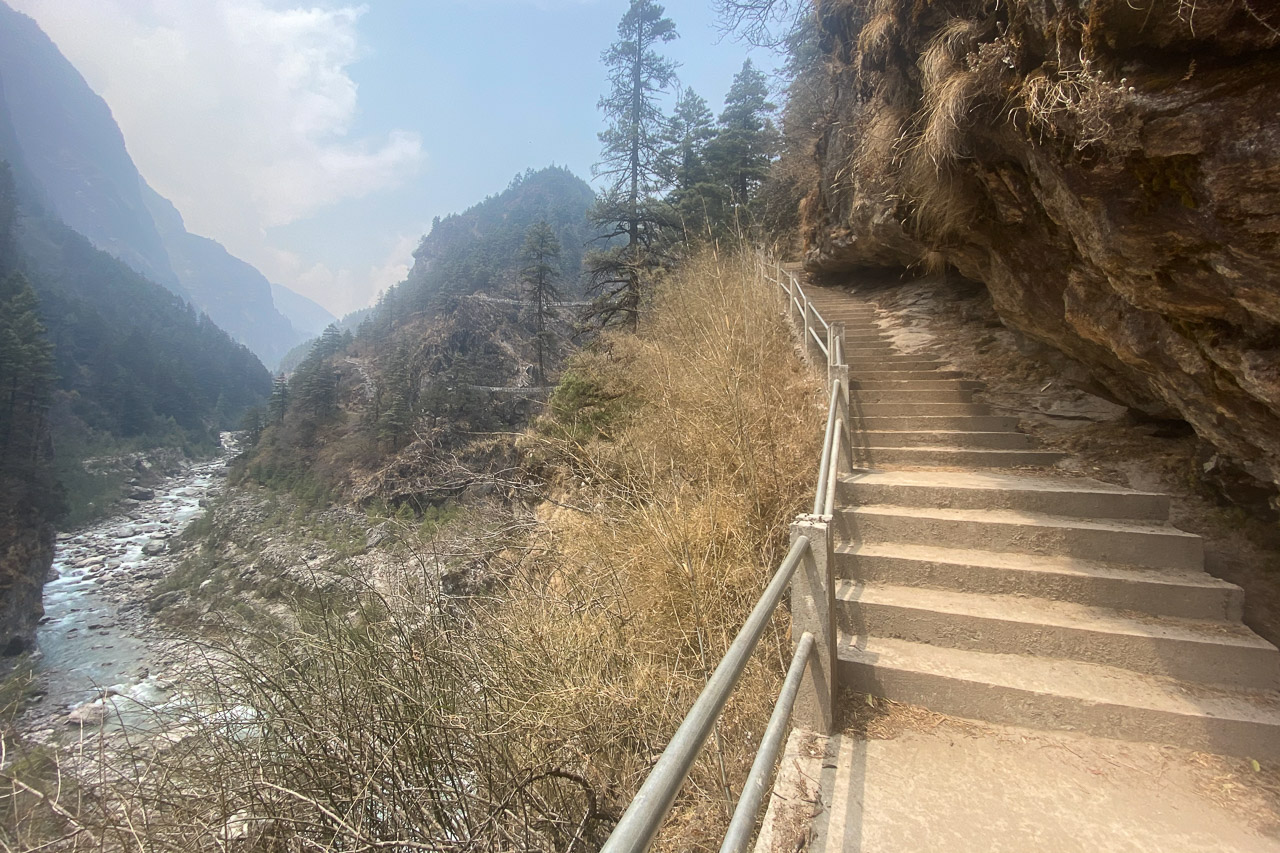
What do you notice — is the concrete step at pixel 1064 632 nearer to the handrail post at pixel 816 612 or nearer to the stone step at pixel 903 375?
the handrail post at pixel 816 612

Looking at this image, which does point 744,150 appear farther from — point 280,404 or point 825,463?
point 280,404

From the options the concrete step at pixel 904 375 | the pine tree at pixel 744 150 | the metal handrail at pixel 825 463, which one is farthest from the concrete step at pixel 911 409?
the pine tree at pixel 744 150

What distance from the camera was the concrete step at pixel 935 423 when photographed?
5.26 m

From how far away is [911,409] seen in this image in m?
5.83

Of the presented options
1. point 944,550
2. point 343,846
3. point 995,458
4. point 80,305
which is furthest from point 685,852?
point 80,305

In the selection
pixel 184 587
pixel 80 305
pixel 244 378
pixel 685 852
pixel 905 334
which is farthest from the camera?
pixel 244 378

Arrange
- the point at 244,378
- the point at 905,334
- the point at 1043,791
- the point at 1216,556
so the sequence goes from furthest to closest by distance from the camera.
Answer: the point at 244,378 < the point at 905,334 < the point at 1216,556 < the point at 1043,791

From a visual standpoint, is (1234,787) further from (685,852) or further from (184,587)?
(184,587)

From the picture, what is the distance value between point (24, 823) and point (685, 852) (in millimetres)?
3225

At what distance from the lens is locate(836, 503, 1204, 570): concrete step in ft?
10.5

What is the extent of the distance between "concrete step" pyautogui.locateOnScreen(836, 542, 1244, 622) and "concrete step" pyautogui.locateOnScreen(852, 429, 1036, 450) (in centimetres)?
188

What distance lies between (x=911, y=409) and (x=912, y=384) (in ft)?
2.96

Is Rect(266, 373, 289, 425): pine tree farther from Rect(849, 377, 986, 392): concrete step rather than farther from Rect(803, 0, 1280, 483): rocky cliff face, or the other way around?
Rect(803, 0, 1280, 483): rocky cliff face

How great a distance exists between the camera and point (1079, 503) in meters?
3.70
